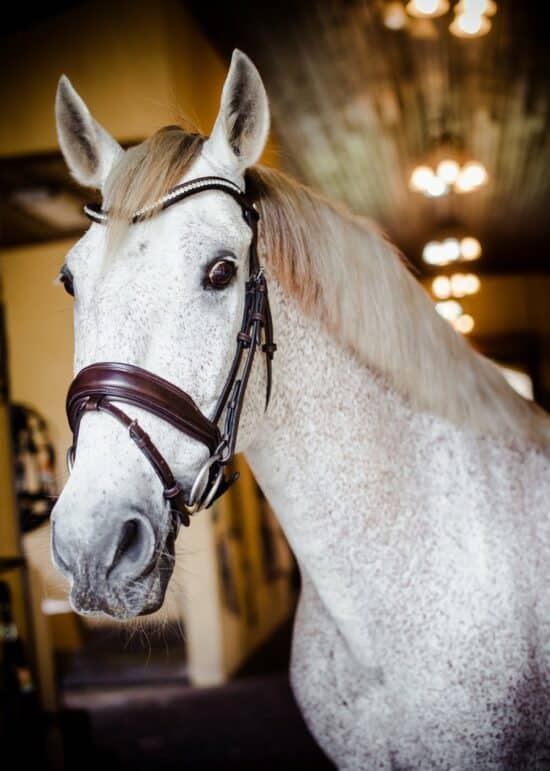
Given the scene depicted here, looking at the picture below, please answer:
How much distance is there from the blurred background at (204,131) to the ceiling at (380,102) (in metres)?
0.02

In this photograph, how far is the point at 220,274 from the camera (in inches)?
42.6

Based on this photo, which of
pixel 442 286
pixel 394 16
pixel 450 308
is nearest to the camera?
pixel 394 16

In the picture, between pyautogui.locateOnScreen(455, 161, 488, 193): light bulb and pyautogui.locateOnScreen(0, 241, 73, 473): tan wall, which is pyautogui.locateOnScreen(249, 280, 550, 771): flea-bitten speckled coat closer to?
pyautogui.locateOnScreen(0, 241, 73, 473): tan wall

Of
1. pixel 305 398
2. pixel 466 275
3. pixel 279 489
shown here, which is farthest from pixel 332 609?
pixel 466 275

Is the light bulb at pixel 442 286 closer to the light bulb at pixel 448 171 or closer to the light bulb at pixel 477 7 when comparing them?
the light bulb at pixel 448 171

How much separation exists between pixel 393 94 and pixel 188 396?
14.5ft

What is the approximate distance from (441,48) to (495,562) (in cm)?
389

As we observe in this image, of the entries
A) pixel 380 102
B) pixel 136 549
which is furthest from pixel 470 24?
pixel 136 549

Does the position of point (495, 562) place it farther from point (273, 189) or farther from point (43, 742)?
point (43, 742)

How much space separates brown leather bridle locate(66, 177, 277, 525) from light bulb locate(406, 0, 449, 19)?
279cm

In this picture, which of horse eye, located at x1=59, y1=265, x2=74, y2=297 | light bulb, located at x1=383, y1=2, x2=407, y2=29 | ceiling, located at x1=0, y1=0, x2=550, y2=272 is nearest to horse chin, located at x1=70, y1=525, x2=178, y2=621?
horse eye, located at x1=59, y1=265, x2=74, y2=297

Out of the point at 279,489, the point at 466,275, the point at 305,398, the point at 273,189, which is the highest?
the point at 466,275

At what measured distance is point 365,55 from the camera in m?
4.20

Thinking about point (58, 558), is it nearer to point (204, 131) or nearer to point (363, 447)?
point (363, 447)
